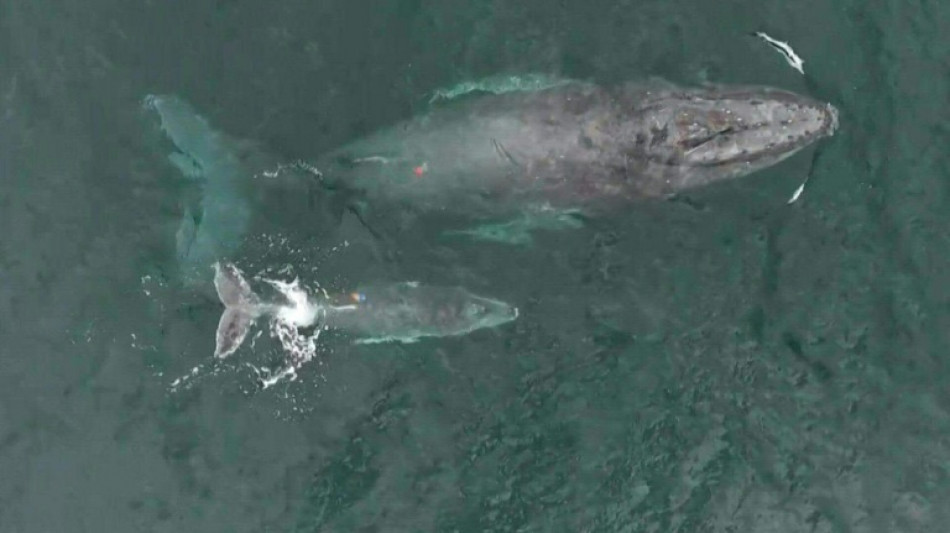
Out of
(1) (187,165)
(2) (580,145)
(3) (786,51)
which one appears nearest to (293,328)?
(1) (187,165)

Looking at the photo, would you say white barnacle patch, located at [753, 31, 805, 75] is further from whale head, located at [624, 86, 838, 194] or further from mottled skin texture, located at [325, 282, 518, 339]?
mottled skin texture, located at [325, 282, 518, 339]

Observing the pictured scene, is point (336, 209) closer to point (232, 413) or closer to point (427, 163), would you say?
point (427, 163)

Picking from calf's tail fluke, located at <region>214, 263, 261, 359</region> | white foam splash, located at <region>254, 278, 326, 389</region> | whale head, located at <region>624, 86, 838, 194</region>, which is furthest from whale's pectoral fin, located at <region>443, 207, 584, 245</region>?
calf's tail fluke, located at <region>214, 263, 261, 359</region>

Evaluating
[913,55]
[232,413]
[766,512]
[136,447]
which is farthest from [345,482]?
[913,55]

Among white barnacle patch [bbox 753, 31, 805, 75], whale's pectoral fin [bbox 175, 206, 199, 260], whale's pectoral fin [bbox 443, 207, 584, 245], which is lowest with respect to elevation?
whale's pectoral fin [bbox 175, 206, 199, 260]

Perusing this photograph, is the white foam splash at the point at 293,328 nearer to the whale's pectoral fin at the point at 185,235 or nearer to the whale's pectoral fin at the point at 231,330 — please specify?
the whale's pectoral fin at the point at 231,330
